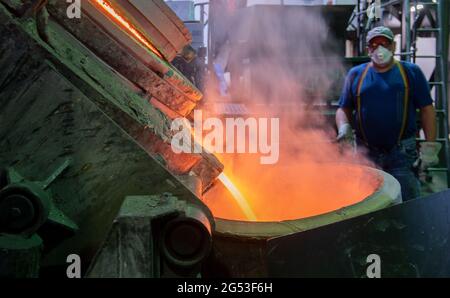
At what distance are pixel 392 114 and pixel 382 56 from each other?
1.70 ft

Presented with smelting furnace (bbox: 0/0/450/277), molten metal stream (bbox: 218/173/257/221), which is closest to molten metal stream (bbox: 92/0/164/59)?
smelting furnace (bbox: 0/0/450/277)

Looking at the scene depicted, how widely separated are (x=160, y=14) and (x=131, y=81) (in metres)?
0.63

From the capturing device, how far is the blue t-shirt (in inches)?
126

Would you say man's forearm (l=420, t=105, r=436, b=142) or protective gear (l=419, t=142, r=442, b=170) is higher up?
man's forearm (l=420, t=105, r=436, b=142)

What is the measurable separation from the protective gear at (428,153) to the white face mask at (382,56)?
0.80m

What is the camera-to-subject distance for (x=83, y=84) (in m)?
1.35

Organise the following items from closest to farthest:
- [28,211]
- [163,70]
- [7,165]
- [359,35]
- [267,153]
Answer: [28,211] < [7,165] < [163,70] < [267,153] < [359,35]

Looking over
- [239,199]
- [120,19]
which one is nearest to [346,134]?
[239,199]
